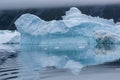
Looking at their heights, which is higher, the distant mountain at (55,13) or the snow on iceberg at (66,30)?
the distant mountain at (55,13)

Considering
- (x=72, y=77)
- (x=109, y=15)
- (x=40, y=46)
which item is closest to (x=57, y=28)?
(x=40, y=46)

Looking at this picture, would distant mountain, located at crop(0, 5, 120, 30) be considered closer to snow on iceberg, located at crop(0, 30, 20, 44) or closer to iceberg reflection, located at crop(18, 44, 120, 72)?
snow on iceberg, located at crop(0, 30, 20, 44)

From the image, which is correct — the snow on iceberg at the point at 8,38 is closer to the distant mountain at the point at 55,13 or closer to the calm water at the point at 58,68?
the distant mountain at the point at 55,13

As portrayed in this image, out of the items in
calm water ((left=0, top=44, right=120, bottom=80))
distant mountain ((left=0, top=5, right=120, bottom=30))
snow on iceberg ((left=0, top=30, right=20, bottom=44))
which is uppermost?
distant mountain ((left=0, top=5, right=120, bottom=30))

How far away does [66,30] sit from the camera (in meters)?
21.5

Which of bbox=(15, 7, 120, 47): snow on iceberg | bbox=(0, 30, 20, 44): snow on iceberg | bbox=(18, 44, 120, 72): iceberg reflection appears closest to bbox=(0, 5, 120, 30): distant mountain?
bbox=(0, 30, 20, 44): snow on iceberg

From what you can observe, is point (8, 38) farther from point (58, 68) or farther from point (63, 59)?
point (58, 68)

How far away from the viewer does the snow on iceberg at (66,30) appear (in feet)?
70.4

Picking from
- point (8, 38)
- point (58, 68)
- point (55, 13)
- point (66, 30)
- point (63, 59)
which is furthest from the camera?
point (55, 13)

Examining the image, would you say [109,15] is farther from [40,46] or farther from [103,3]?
[40,46]

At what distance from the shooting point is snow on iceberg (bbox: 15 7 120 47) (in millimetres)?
21453

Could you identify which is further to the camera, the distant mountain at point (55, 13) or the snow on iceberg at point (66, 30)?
the distant mountain at point (55, 13)

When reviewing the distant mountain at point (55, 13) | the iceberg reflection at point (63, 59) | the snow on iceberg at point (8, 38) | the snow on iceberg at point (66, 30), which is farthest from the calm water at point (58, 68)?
the distant mountain at point (55, 13)

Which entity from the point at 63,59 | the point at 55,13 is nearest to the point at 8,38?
the point at 55,13
